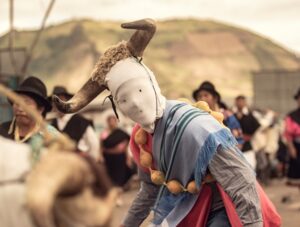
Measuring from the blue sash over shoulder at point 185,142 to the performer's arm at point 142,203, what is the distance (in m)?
0.23

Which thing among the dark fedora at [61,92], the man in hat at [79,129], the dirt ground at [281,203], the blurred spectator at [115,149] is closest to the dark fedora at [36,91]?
the dark fedora at [61,92]

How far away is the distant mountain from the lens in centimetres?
9381

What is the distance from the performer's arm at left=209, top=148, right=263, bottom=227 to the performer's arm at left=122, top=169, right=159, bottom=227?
0.58 meters

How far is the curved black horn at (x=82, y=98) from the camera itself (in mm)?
3863

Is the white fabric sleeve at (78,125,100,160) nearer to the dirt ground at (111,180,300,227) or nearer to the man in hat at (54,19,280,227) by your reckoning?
the dirt ground at (111,180,300,227)

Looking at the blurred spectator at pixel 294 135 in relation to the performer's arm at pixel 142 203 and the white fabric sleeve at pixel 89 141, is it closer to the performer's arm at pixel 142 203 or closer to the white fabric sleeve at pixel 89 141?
the white fabric sleeve at pixel 89 141

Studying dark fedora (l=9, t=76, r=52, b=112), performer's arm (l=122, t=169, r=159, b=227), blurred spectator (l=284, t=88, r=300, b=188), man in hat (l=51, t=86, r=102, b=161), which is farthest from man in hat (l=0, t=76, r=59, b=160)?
blurred spectator (l=284, t=88, r=300, b=188)

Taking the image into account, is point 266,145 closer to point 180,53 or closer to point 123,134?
point 123,134

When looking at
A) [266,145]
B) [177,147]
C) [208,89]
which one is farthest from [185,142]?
[266,145]

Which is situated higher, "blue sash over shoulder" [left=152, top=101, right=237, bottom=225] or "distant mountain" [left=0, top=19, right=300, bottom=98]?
"blue sash over shoulder" [left=152, top=101, right=237, bottom=225]

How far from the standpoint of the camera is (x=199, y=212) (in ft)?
13.6

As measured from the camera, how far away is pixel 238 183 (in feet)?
12.8

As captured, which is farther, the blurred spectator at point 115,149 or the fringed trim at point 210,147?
the blurred spectator at point 115,149

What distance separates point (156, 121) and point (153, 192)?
0.50m
